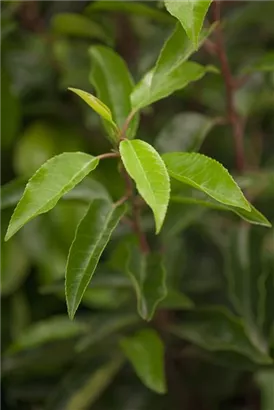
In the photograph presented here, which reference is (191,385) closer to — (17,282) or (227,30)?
(17,282)

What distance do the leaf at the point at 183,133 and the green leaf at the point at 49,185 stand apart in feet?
0.88

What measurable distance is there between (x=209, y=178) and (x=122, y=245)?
281 millimetres

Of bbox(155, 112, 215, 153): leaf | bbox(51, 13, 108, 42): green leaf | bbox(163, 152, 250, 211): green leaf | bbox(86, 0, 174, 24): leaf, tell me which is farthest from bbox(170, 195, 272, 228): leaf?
bbox(51, 13, 108, 42): green leaf

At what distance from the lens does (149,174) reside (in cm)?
60

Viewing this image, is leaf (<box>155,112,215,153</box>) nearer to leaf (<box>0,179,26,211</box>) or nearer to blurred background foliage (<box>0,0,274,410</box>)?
blurred background foliage (<box>0,0,274,410</box>)

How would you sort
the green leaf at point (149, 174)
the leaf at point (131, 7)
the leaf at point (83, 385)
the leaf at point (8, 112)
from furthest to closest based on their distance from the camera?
1. the leaf at point (8, 112)
2. the leaf at point (83, 385)
3. the leaf at point (131, 7)
4. the green leaf at point (149, 174)

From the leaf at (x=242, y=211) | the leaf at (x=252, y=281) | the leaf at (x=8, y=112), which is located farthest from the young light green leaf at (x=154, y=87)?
the leaf at (x=8, y=112)

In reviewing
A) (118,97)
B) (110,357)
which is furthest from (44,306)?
(118,97)

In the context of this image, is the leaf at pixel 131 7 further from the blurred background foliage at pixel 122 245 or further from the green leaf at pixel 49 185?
the green leaf at pixel 49 185

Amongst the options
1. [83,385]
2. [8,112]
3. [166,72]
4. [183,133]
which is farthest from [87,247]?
[8,112]

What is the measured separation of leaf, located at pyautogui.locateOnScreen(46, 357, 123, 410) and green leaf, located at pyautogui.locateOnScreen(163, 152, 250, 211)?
0.47 m

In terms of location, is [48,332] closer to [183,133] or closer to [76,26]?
[183,133]

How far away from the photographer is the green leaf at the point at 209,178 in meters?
0.62

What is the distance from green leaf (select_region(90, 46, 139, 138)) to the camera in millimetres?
811
